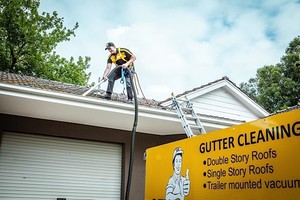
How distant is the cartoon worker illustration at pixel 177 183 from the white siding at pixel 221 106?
7.08m

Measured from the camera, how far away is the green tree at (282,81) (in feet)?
71.7

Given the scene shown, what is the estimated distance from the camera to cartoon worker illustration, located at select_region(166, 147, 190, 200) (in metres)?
3.73

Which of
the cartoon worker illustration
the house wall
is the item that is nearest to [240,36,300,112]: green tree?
the house wall

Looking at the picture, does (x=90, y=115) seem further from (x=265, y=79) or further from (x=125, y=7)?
(x=265, y=79)

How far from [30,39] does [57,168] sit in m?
16.5

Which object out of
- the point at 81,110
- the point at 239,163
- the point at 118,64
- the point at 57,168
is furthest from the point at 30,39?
the point at 239,163

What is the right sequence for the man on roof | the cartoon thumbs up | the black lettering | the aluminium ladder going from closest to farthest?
the black lettering
the cartoon thumbs up
the aluminium ladder
the man on roof

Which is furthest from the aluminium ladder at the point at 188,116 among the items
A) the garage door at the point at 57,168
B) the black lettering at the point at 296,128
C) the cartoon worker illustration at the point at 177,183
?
the garage door at the point at 57,168

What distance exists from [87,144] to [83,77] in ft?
59.1

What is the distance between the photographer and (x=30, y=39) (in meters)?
21.2

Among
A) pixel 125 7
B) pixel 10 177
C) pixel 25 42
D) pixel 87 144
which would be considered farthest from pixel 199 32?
pixel 25 42

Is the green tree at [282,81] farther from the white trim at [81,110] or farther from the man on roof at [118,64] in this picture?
the man on roof at [118,64]

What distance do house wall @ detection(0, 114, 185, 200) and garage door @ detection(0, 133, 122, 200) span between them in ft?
0.56

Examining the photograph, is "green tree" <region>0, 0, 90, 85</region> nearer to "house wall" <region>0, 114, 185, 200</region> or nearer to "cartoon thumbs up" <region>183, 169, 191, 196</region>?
"house wall" <region>0, 114, 185, 200</region>
